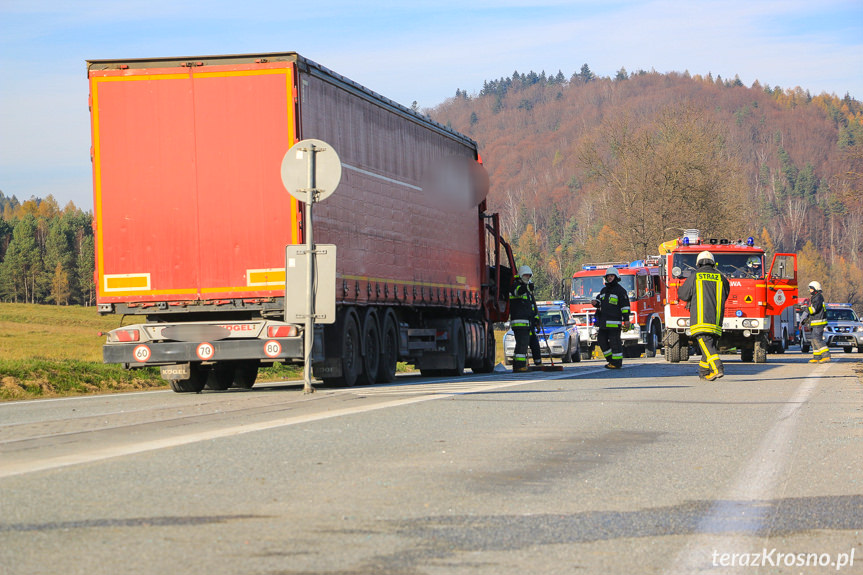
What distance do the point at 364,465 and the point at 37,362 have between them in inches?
539

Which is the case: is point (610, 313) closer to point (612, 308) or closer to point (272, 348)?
point (612, 308)

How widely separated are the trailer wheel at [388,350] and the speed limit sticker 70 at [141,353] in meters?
→ 4.12

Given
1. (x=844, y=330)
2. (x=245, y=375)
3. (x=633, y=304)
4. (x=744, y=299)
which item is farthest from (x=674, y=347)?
(x=844, y=330)

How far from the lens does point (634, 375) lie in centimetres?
2070

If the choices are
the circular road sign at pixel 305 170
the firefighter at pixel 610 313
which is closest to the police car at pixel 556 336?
the firefighter at pixel 610 313

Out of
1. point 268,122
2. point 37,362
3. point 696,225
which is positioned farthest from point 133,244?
point 696,225

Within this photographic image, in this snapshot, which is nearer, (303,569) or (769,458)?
(303,569)

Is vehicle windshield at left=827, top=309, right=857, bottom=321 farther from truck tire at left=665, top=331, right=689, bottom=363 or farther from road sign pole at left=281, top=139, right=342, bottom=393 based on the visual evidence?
road sign pole at left=281, top=139, right=342, bottom=393

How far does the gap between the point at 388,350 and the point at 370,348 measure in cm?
114

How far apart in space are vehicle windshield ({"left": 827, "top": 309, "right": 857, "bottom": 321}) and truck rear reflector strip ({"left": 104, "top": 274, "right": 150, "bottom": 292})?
40001 millimetres

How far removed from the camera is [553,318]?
35.3m

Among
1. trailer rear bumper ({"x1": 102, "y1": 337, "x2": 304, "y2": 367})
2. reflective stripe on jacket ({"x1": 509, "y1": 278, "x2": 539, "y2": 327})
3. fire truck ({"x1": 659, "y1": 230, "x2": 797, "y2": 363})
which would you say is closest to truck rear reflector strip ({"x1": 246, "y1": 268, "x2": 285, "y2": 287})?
trailer rear bumper ({"x1": 102, "y1": 337, "x2": 304, "y2": 367})

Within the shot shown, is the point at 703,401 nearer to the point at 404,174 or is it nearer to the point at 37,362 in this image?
the point at 404,174

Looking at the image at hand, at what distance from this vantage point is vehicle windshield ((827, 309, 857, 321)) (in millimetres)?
49919
